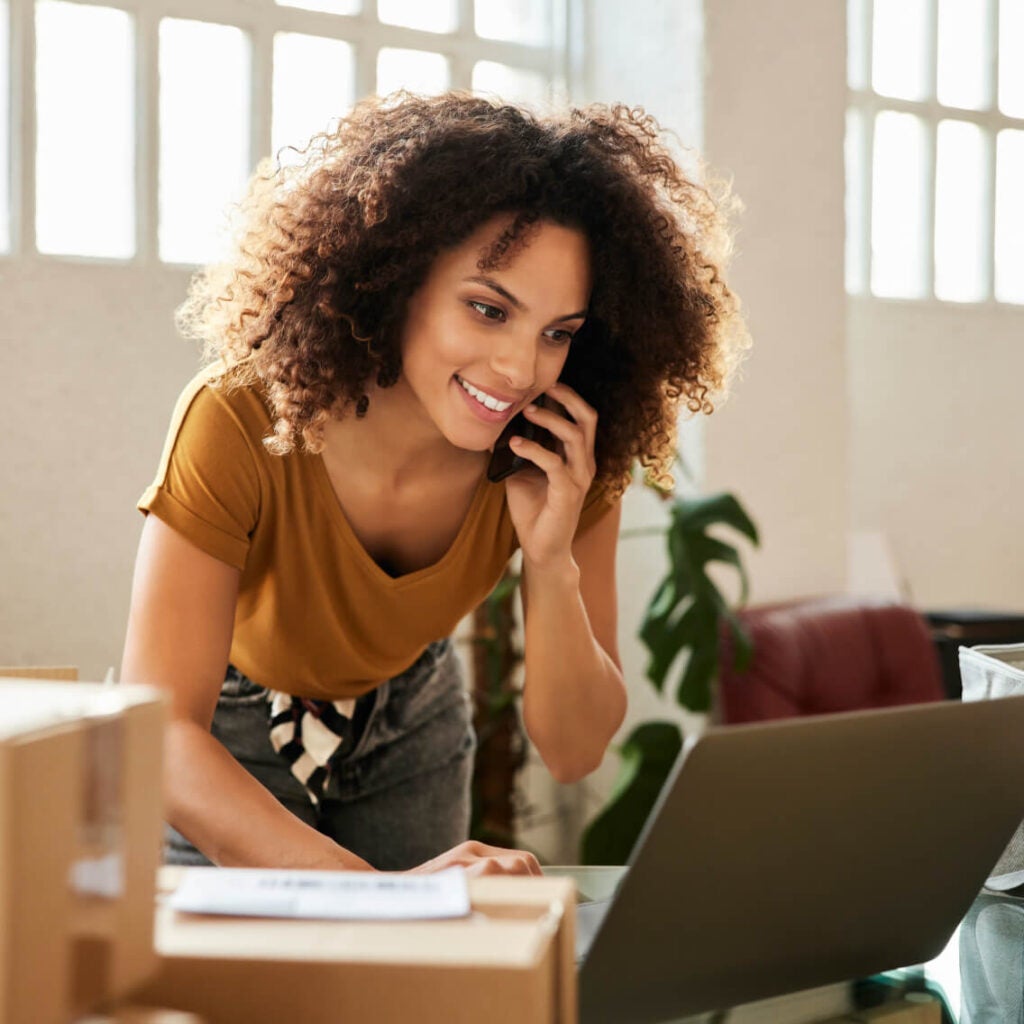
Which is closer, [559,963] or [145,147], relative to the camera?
[559,963]

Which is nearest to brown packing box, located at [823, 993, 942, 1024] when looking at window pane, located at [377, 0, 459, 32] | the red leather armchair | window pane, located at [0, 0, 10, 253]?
the red leather armchair

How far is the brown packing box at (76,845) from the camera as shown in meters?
0.51

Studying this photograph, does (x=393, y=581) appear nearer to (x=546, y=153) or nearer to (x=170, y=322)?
(x=546, y=153)

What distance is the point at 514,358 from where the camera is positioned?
4.50ft

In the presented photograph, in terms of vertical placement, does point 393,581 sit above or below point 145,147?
below

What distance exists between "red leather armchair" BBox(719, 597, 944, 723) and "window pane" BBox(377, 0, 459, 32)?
1576 millimetres

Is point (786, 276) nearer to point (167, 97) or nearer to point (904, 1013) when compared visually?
point (167, 97)

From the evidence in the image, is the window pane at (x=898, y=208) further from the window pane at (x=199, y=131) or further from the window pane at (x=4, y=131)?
the window pane at (x=4, y=131)

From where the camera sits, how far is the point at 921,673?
315 cm

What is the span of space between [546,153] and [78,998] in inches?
42.0

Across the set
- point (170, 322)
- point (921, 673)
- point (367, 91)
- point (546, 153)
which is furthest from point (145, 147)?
point (921, 673)

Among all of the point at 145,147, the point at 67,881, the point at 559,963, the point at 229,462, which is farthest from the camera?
the point at 145,147

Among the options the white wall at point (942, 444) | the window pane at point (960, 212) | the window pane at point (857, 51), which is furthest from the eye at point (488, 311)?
the window pane at point (960, 212)

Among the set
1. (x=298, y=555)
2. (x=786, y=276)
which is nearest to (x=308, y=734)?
(x=298, y=555)
